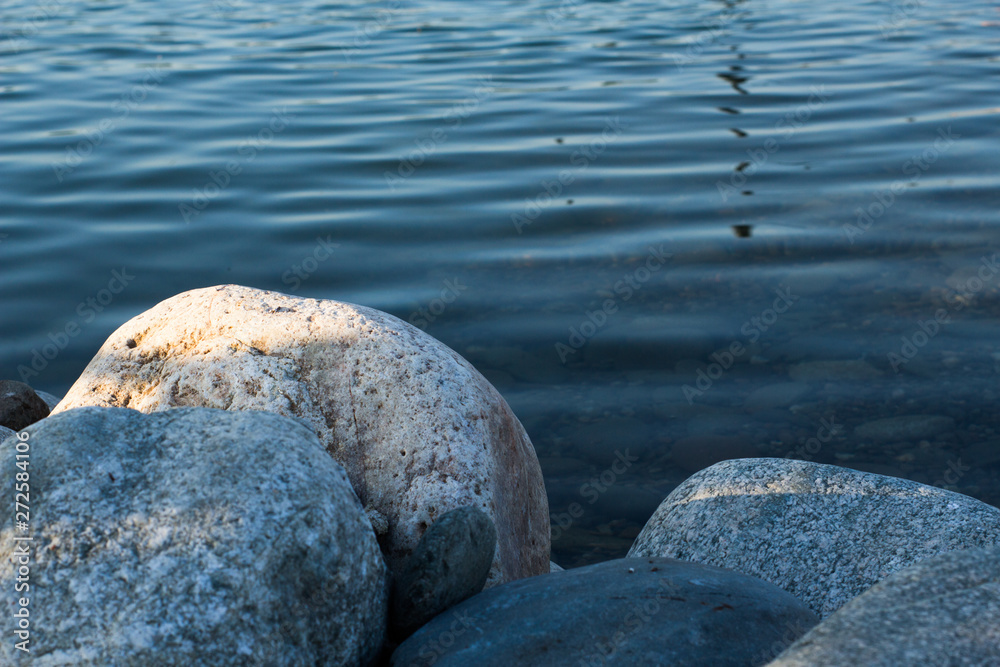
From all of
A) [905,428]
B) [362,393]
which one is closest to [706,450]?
[905,428]

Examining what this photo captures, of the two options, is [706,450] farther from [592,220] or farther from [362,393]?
[592,220]

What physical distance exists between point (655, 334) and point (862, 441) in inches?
62.5

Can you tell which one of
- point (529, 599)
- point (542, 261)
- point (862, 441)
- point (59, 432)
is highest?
point (59, 432)

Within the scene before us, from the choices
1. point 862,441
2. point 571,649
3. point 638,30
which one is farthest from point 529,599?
point 638,30

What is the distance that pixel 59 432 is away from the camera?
95.1 inches

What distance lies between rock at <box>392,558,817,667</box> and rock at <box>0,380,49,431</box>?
261 centimetres

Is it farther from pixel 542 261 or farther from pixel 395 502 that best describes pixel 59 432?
pixel 542 261

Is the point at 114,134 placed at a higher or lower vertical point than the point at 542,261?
higher

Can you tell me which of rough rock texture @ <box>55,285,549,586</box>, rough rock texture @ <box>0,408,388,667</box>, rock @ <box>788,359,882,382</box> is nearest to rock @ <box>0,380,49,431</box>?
rough rock texture @ <box>55,285,549,586</box>

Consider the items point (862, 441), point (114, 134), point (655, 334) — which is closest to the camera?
point (862, 441)

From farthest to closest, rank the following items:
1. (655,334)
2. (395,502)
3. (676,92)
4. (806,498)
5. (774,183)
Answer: (676,92)
(774,183)
(655,334)
(806,498)
(395,502)

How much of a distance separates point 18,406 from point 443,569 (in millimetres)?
2651

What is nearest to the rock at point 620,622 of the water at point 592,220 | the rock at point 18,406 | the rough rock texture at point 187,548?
the rough rock texture at point 187,548

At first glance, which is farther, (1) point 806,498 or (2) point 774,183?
(2) point 774,183
